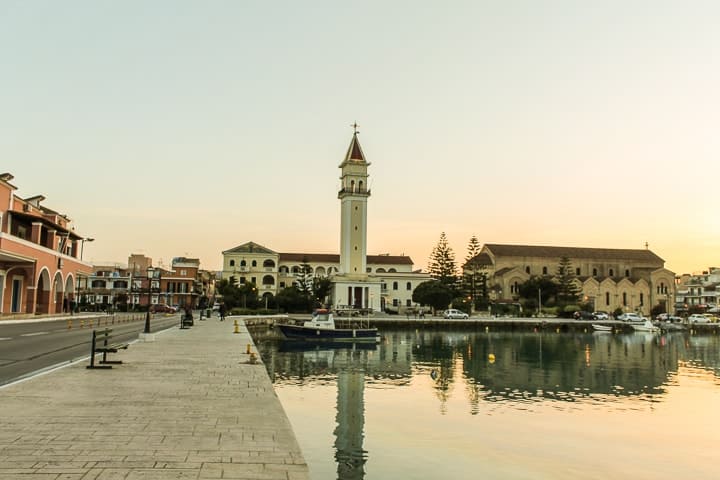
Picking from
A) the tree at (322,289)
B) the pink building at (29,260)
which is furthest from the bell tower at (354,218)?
the pink building at (29,260)

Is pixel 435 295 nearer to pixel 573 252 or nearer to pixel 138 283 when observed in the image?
pixel 573 252

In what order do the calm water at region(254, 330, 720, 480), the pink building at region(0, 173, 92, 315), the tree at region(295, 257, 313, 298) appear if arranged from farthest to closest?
the tree at region(295, 257, 313, 298) < the pink building at region(0, 173, 92, 315) < the calm water at region(254, 330, 720, 480)

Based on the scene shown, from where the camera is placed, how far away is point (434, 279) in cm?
9056

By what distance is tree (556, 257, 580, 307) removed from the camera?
8661cm

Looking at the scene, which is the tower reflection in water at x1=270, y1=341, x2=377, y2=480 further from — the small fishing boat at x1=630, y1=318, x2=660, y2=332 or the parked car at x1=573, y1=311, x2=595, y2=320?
the parked car at x1=573, y1=311, x2=595, y2=320

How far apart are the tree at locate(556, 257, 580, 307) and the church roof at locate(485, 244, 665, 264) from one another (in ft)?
21.6

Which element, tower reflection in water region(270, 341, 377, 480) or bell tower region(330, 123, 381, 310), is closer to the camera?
tower reflection in water region(270, 341, 377, 480)

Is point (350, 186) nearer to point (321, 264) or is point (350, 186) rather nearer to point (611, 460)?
point (321, 264)

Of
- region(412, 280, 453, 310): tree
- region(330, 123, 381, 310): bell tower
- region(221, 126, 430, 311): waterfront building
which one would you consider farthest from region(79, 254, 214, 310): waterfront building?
region(412, 280, 453, 310): tree

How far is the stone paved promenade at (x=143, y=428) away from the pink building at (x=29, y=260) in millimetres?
29454

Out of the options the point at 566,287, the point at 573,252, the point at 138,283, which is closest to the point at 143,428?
the point at 566,287

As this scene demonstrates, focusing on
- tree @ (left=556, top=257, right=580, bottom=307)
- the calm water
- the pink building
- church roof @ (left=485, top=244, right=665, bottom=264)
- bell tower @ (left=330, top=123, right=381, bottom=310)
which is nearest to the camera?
the calm water

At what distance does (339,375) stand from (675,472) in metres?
14.9

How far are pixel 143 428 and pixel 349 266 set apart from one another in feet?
239
